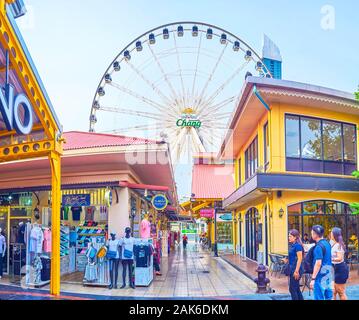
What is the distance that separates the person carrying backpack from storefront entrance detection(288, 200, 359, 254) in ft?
19.5

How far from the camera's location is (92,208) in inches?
510

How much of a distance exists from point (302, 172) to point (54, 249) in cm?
692

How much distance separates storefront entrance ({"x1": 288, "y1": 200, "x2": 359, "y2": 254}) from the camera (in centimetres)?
1257

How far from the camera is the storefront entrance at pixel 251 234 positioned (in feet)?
53.0

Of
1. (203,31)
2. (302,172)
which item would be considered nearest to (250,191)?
(302,172)

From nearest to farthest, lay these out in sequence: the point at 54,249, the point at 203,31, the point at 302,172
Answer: the point at 54,249, the point at 302,172, the point at 203,31

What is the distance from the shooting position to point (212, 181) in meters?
26.0

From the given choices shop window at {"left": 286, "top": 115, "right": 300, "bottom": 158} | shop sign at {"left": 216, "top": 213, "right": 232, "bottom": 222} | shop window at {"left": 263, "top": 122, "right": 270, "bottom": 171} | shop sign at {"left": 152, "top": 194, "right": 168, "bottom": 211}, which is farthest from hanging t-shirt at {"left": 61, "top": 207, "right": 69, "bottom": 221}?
shop sign at {"left": 216, "top": 213, "right": 232, "bottom": 222}

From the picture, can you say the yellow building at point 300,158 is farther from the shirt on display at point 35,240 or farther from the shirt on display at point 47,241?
the shirt on display at point 35,240

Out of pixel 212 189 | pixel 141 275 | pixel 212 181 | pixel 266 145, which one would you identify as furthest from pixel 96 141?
pixel 212 181

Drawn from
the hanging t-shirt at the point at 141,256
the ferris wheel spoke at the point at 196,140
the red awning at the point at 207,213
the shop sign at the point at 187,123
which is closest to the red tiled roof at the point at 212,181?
the red awning at the point at 207,213

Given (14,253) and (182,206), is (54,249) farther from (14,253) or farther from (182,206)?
(182,206)

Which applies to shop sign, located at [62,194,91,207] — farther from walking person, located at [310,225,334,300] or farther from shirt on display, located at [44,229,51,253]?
walking person, located at [310,225,334,300]

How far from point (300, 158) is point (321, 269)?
22.0ft
